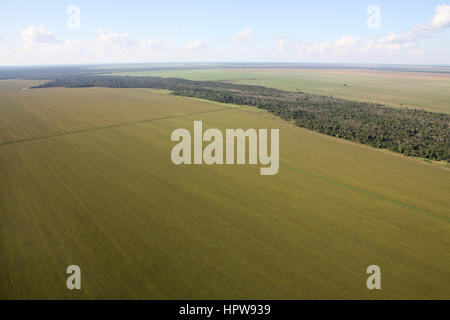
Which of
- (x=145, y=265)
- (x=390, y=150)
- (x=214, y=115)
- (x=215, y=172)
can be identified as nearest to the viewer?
(x=145, y=265)

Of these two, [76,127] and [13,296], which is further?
[76,127]

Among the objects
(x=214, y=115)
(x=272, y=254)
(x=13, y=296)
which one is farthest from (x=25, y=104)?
(x=272, y=254)

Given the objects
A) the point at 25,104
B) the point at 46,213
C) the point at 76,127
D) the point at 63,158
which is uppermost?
the point at 25,104

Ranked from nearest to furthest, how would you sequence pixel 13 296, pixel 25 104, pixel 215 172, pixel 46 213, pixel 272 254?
pixel 13 296, pixel 272 254, pixel 46 213, pixel 215 172, pixel 25 104

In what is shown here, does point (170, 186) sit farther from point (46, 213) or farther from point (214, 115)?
point (214, 115)

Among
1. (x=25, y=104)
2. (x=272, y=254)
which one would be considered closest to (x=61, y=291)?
(x=272, y=254)

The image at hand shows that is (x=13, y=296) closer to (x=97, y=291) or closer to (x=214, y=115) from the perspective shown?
(x=97, y=291)

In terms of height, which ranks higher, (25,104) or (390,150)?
(25,104)
